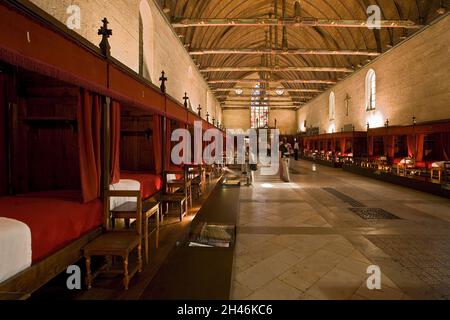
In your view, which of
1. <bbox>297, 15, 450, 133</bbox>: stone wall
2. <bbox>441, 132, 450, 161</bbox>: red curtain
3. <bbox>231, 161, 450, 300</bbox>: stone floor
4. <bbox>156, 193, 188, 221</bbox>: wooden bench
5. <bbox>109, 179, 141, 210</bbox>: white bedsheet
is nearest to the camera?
<bbox>231, 161, 450, 300</bbox>: stone floor

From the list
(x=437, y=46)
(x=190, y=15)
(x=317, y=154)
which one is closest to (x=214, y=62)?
(x=190, y=15)

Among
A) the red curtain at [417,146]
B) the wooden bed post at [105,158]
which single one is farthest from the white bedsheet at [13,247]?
the red curtain at [417,146]

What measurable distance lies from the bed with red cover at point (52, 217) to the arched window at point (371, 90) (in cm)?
1568

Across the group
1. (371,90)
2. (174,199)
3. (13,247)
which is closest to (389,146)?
(371,90)

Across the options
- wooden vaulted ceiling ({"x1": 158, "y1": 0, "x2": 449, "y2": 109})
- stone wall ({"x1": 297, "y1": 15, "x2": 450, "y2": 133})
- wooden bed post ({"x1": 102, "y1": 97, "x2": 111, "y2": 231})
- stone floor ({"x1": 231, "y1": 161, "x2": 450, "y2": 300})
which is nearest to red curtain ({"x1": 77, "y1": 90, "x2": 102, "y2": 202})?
wooden bed post ({"x1": 102, "y1": 97, "x2": 111, "y2": 231})

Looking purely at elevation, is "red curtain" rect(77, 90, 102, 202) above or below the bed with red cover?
above

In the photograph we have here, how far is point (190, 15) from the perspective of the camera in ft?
37.4

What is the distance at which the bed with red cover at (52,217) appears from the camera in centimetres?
207

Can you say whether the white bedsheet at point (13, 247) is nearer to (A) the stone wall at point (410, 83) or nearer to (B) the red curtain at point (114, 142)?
(B) the red curtain at point (114, 142)

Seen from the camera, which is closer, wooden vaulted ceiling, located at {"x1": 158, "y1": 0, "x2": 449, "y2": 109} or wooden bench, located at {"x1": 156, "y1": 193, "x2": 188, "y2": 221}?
wooden bench, located at {"x1": 156, "y1": 193, "x2": 188, "y2": 221}

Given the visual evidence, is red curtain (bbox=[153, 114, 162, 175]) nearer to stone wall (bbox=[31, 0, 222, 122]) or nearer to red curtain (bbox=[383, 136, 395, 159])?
stone wall (bbox=[31, 0, 222, 122])

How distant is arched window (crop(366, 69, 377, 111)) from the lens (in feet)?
48.0

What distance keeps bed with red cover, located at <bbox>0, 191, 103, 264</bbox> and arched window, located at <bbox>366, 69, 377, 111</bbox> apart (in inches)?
617

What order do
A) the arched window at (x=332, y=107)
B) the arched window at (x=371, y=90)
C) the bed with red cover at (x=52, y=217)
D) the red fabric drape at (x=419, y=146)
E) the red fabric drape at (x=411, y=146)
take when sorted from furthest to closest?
the arched window at (x=332, y=107), the arched window at (x=371, y=90), the red fabric drape at (x=411, y=146), the red fabric drape at (x=419, y=146), the bed with red cover at (x=52, y=217)
